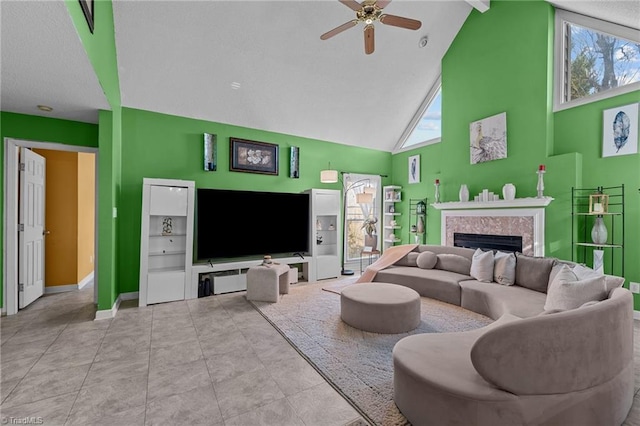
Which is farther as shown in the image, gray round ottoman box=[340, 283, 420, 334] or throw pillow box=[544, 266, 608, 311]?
gray round ottoman box=[340, 283, 420, 334]

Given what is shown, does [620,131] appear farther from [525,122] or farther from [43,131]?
[43,131]

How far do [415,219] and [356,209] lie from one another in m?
1.33

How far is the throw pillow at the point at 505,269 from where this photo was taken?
3553 mm

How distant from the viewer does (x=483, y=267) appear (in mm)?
3768

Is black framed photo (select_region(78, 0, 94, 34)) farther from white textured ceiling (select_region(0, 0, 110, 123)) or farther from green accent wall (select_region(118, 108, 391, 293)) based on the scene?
green accent wall (select_region(118, 108, 391, 293))

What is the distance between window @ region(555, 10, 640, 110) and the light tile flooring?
3007 millimetres

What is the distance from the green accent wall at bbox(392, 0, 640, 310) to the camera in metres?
3.79

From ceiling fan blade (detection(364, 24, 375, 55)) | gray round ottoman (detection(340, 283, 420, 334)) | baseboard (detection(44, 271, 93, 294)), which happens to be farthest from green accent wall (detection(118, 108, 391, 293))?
ceiling fan blade (detection(364, 24, 375, 55))

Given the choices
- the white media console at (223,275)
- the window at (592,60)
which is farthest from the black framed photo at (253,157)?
the window at (592,60)

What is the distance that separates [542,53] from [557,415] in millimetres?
4789

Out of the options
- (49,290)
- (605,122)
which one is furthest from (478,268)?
(49,290)

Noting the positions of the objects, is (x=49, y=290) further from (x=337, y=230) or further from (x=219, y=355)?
(x=337, y=230)

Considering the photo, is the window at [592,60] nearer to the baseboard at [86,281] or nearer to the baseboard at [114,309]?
the baseboard at [114,309]

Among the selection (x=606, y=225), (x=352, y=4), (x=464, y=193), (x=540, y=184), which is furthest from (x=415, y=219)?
(x=352, y=4)
